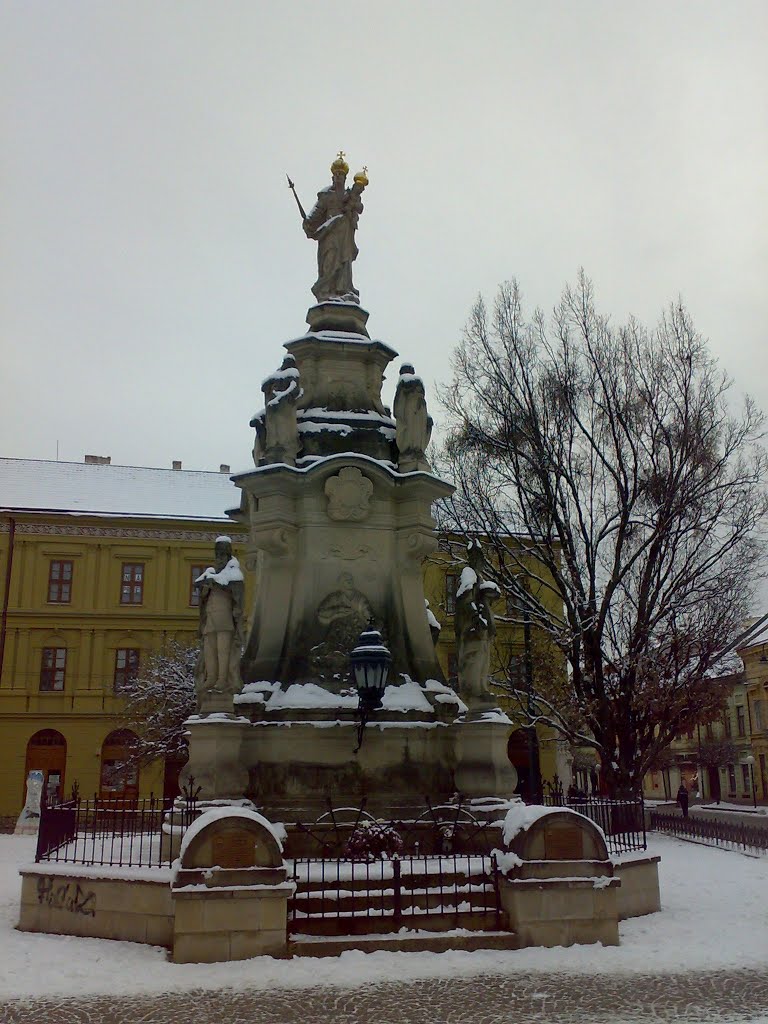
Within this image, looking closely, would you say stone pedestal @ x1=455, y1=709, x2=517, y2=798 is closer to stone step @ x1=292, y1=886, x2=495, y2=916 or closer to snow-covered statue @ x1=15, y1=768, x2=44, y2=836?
stone step @ x1=292, y1=886, x2=495, y2=916

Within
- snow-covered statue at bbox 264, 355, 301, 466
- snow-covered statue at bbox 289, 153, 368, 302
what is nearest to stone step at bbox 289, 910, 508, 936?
snow-covered statue at bbox 264, 355, 301, 466

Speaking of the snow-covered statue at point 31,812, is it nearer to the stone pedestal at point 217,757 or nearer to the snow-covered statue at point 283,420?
the stone pedestal at point 217,757

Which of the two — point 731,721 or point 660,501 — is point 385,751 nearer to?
point 660,501

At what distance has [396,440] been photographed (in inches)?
551

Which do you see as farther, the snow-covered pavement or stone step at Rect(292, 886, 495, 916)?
stone step at Rect(292, 886, 495, 916)

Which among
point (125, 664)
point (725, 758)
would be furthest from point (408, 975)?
point (725, 758)

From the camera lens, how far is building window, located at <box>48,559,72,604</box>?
40750 mm

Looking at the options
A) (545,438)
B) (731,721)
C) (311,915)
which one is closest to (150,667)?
(545,438)

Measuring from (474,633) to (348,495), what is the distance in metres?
2.54

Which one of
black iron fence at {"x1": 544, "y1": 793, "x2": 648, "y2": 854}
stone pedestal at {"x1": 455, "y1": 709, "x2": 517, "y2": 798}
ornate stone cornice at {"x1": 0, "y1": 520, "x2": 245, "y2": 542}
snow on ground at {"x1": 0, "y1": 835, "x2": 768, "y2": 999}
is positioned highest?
ornate stone cornice at {"x1": 0, "y1": 520, "x2": 245, "y2": 542}

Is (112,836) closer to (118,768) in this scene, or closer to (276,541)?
(276,541)

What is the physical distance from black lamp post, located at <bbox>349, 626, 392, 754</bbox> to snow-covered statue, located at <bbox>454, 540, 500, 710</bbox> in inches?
62.9

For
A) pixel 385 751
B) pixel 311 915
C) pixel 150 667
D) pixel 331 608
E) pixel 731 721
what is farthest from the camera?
pixel 731 721

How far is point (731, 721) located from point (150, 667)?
139ft
